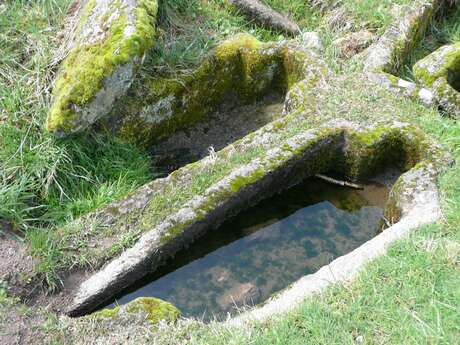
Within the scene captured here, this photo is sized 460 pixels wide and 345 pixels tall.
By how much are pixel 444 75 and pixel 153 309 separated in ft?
12.6

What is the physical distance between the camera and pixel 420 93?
534 cm

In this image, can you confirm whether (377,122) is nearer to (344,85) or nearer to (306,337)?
Result: (344,85)

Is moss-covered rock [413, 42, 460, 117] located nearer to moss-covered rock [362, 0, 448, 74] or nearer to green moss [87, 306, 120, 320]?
moss-covered rock [362, 0, 448, 74]

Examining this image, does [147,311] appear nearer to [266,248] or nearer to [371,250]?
[266,248]

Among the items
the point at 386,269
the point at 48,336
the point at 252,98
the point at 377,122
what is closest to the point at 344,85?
the point at 377,122

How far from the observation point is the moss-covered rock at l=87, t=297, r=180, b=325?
3646 millimetres

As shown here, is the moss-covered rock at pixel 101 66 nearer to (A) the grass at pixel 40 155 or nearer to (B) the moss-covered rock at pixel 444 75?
(A) the grass at pixel 40 155

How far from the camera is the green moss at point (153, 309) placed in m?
3.64

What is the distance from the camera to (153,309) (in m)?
3.69

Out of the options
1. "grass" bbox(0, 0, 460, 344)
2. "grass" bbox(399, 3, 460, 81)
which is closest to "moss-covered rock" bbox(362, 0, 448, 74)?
"grass" bbox(399, 3, 460, 81)

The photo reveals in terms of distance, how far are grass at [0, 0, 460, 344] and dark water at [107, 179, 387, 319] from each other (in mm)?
472

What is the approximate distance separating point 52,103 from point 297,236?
251 cm

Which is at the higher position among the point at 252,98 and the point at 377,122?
the point at 377,122

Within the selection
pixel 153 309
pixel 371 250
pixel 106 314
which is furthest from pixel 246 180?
pixel 106 314
